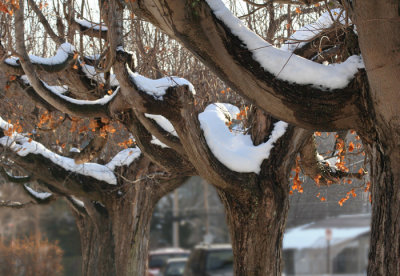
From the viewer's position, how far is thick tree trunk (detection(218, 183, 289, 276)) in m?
7.05

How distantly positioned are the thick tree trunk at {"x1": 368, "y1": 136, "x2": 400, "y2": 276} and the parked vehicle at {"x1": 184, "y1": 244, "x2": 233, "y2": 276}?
9.97 m

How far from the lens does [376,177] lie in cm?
495

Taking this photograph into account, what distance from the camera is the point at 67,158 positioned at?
36.7ft

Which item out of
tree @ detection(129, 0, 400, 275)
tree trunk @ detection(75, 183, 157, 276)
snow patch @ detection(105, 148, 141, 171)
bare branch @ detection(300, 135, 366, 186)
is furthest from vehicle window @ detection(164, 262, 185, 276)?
tree @ detection(129, 0, 400, 275)

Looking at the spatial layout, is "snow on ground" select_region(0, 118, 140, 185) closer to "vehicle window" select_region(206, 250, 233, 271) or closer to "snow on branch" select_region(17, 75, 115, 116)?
"snow on branch" select_region(17, 75, 115, 116)

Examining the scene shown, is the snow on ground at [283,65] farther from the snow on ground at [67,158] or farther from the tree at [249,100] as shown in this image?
the snow on ground at [67,158]

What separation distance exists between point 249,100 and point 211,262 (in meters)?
10.0

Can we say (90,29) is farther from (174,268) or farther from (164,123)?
(174,268)

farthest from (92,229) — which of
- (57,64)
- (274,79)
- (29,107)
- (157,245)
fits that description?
(157,245)

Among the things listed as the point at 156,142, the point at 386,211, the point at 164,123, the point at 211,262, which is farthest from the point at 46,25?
the point at 211,262

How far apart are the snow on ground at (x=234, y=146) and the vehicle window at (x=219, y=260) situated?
24.9 ft

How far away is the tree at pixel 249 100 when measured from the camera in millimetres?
4758

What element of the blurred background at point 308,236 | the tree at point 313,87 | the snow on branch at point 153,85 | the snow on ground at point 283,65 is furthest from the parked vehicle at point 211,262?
the snow on ground at point 283,65

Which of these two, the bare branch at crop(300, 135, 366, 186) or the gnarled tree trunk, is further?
the gnarled tree trunk
